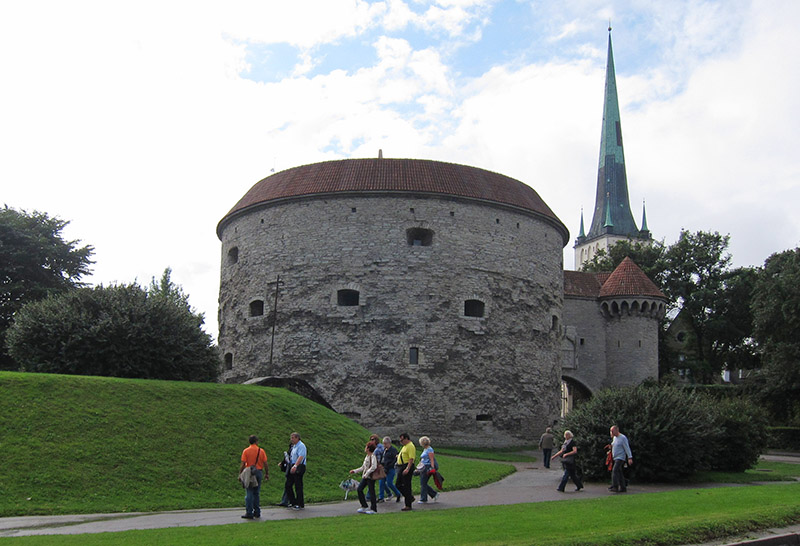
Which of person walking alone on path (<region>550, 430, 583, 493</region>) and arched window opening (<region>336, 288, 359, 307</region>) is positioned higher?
arched window opening (<region>336, 288, 359, 307</region>)

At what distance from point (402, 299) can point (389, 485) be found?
50.3ft

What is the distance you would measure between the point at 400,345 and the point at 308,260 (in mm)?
4757

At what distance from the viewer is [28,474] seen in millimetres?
12352

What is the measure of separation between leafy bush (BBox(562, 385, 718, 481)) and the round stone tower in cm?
1107

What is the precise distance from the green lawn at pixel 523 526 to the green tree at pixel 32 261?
25.2 m

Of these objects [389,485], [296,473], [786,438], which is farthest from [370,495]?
[786,438]

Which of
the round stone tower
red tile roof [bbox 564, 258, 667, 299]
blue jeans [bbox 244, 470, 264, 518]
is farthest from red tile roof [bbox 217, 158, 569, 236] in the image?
blue jeans [bbox 244, 470, 264, 518]

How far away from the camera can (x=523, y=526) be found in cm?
916

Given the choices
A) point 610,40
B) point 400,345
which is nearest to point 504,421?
point 400,345

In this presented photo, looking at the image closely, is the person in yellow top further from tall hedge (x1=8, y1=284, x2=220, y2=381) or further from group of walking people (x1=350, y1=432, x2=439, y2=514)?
tall hedge (x1=8, y1=284, x2=220, y2=381)

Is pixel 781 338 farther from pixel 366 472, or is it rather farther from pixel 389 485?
pixel 366 472

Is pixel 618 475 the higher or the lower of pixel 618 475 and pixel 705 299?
the lower

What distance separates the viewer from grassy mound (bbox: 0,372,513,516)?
40.3ft

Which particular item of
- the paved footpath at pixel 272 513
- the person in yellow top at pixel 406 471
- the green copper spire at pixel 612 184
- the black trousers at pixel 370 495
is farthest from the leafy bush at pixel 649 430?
the green copper spire at pixel 612 184
